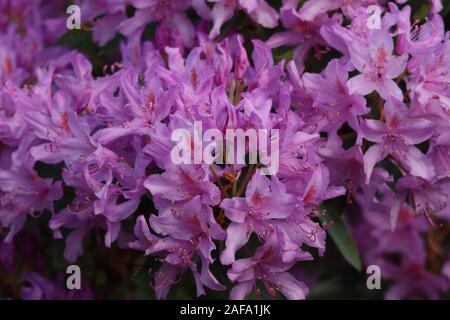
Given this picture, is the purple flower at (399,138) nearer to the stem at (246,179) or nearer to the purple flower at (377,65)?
the purple flower at (377,65)

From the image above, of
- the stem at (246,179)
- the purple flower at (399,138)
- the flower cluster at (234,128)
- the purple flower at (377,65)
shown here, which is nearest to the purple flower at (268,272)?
the flower cluster at (234,128)

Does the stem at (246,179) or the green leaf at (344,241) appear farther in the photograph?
the green leaf at (344,241)

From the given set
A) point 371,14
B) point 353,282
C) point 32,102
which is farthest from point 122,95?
point 353,282

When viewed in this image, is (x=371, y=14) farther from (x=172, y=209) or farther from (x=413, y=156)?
(x=172, y=209)

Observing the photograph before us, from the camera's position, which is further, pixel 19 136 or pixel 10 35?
pixel 10 35

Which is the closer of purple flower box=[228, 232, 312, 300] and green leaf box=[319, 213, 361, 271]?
purple flower box=[228, 232, 312, 300]

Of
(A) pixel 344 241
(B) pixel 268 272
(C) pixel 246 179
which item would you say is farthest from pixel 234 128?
(A) pixel 344 241

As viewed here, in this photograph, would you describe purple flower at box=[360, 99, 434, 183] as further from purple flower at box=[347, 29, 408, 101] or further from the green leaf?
the green leaf

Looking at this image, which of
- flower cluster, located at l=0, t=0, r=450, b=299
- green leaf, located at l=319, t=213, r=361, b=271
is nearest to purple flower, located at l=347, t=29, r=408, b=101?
flower cluster, located at l=0, t=0, r=450, b=299
